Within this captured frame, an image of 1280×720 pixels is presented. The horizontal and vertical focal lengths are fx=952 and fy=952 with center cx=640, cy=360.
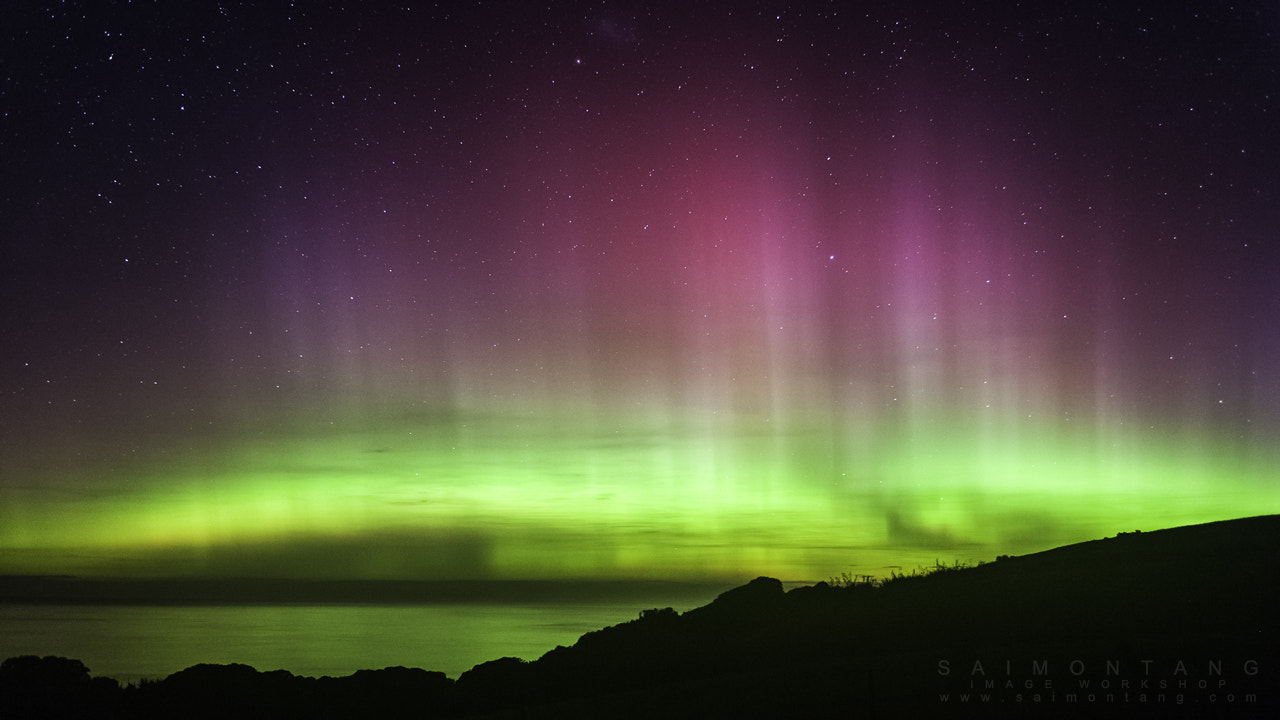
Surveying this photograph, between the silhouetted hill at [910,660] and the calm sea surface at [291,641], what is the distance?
150 feet

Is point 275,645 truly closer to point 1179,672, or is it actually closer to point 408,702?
point 408,702

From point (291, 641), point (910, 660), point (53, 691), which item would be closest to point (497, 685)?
point (910, 660)

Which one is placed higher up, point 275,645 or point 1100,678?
point 1100,678

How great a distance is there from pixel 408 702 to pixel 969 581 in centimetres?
1625

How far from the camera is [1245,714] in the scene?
13.1 meters

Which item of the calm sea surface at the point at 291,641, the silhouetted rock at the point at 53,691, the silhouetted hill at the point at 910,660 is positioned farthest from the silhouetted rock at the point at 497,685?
the calm sea surface at the point at 291,641

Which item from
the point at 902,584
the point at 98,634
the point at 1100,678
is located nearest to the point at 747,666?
the point at 902,584

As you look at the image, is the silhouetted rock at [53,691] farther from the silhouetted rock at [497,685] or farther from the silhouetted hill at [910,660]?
the silhouetted rock at [497,685]

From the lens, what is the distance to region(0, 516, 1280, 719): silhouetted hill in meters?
14.8

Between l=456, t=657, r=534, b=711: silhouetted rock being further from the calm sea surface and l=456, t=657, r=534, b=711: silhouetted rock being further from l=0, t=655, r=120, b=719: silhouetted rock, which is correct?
the calm sea surface

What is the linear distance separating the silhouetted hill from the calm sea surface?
45.7 m

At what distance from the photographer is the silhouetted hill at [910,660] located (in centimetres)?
1481

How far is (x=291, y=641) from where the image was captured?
11825 cm

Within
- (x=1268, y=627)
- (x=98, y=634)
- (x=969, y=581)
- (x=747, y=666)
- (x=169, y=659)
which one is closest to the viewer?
(x=1268, y=627)
